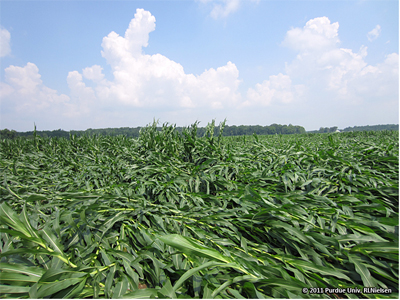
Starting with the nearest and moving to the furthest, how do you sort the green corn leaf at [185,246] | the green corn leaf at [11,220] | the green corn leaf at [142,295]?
the green corn leaf at [185,246]
the green corn leaf at [142,295]
the green corn leaf at [11,220]

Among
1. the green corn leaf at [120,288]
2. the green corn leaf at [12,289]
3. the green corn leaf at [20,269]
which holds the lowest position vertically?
the green corn leaf at [120,288]

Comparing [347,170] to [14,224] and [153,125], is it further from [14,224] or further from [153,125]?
[153,125]

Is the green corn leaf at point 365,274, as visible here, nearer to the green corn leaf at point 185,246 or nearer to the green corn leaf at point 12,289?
the green corn leaf at point 185,246

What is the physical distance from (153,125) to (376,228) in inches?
185

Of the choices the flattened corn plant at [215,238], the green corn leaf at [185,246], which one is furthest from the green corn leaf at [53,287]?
the green corn leaf at [185,246]

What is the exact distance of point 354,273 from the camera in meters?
1.38

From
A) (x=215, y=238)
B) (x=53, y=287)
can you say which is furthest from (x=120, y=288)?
(x=215, y=238)

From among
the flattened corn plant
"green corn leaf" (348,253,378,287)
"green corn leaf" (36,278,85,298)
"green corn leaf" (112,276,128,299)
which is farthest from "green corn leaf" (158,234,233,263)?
"green corn leaf" (348,253,378,287)

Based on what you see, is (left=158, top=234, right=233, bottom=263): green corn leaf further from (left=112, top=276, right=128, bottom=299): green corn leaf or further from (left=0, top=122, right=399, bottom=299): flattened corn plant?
(left=112, top=276, right=128, bottom=299): green corn leaf

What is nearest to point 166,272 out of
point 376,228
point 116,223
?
point 116,223

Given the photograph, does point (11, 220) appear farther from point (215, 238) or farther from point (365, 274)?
point (365, 274)

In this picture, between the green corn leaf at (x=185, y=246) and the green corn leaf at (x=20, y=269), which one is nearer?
the green corn leaf at (x=185, y=246)

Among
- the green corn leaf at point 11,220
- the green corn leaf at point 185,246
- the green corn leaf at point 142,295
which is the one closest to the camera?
the green corn leaf at point 185,246

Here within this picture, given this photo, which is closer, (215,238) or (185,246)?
(185,246)
